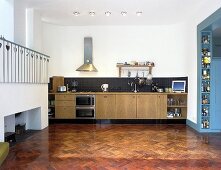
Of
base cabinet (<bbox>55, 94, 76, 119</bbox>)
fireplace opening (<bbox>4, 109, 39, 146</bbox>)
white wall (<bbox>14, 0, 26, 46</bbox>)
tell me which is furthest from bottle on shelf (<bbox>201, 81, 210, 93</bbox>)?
white wall (<bbox>14, 0, 26, 46</bbox>)

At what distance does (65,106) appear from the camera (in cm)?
653

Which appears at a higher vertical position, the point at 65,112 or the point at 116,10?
the point at 116,10

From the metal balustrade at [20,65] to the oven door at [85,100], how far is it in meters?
1.21

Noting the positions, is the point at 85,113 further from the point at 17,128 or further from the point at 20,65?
the point at 20,65

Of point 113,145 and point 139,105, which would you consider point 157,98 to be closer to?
point 139,105

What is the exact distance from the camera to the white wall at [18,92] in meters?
3.70

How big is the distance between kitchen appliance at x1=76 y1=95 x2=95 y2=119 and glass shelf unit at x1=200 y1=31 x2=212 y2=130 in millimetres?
2932

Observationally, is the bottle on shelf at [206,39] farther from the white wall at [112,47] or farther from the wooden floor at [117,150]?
the wooden floor at [117,150]

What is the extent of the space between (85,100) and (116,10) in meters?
2.62

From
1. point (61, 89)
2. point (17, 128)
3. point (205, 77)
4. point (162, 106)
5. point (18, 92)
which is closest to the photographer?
point (18, 92)

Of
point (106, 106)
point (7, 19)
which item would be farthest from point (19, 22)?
point (106, 106)

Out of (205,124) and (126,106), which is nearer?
(205,124)

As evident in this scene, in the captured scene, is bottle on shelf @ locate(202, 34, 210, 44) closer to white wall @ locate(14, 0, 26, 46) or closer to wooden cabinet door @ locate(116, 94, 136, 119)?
wooden cabinet door @ locate(116, 94, 136, 119)

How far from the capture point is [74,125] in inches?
251
